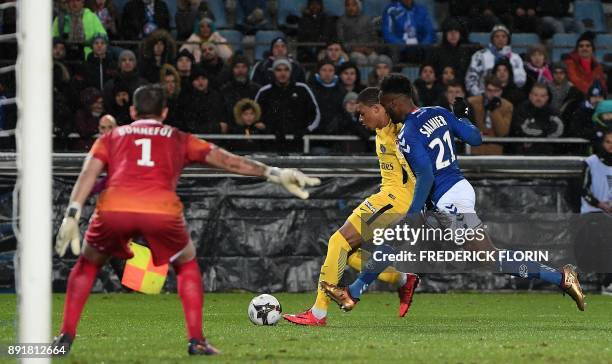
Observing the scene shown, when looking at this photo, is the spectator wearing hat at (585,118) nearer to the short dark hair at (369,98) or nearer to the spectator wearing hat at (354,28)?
the spectator wearing hat at (354,28)

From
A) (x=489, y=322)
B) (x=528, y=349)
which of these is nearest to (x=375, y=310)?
(x=489, y=322)

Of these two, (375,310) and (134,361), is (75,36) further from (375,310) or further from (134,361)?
(134,361)

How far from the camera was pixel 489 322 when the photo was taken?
40.7 ft

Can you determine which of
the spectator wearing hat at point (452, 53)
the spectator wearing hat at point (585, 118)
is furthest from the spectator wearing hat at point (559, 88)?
the spectator wearing hat at point (452, 53)

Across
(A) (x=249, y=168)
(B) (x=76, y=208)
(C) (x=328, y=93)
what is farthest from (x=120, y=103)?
(B) (x=76, y=208)

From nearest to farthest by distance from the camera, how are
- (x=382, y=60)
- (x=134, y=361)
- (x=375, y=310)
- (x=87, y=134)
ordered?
1. (x=134, y=361)
2. (x=375, y=310)
3. (x=87, y=134)
4. (x=382, y=60)

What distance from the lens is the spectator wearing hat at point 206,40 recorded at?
19.4 meters

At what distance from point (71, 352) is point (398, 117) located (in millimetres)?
4281

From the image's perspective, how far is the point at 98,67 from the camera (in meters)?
18.3

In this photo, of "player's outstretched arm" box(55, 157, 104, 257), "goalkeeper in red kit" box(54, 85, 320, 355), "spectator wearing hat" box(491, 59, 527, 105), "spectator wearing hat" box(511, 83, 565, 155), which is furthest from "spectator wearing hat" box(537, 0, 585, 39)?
"player's outstretched arm" box(55, 157, 104, 257)

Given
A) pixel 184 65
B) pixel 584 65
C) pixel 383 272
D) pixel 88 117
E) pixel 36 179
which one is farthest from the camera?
pixel 584 65

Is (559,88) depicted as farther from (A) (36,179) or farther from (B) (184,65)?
(A) (36,179)

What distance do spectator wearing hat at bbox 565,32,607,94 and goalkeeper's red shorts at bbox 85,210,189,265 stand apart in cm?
1246

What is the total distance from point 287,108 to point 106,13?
3849 mm
